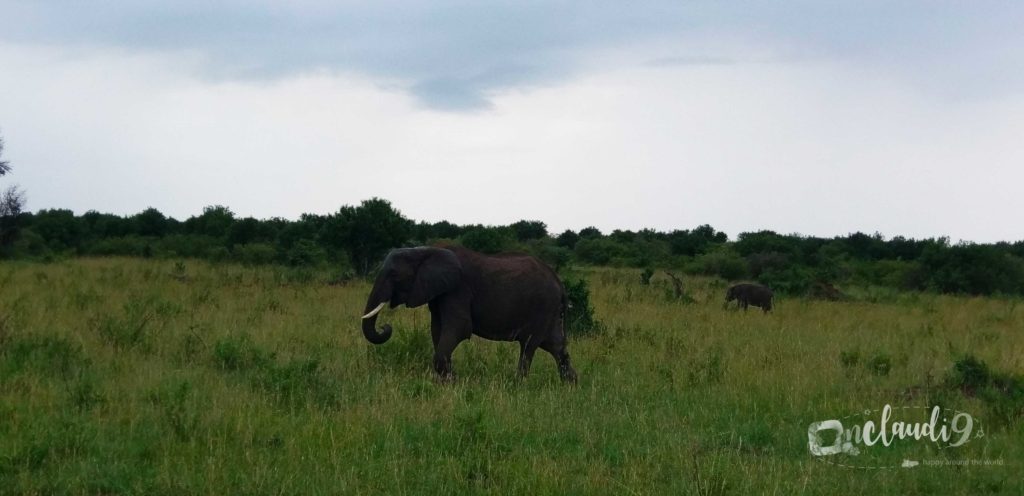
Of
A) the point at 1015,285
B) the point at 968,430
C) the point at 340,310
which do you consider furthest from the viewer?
the point at 1015,285

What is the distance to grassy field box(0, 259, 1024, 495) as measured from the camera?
5547 millimetres

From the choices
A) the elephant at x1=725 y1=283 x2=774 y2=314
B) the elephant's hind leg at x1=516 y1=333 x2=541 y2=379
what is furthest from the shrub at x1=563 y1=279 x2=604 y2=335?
the elephant at x1=725 y1=283 x2=774 y2=314

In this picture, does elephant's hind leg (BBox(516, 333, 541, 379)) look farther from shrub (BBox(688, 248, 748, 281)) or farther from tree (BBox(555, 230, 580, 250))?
tree (BBox(555, 230, 580, 250))

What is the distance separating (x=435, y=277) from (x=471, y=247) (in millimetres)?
20667

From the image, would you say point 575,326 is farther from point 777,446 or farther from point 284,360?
point 777,446

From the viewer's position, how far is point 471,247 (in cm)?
2972

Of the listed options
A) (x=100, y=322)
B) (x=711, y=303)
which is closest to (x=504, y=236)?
(x=711, y=303)

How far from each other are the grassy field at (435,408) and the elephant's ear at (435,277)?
846 mm

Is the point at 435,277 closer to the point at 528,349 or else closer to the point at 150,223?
the point at 528,349

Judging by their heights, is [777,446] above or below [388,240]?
below

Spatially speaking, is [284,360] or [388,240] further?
[388,240]

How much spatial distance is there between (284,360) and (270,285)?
1034cm

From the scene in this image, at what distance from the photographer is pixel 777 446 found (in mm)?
6766

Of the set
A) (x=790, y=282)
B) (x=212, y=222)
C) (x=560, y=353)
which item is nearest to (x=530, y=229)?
(x=212, y=222)
